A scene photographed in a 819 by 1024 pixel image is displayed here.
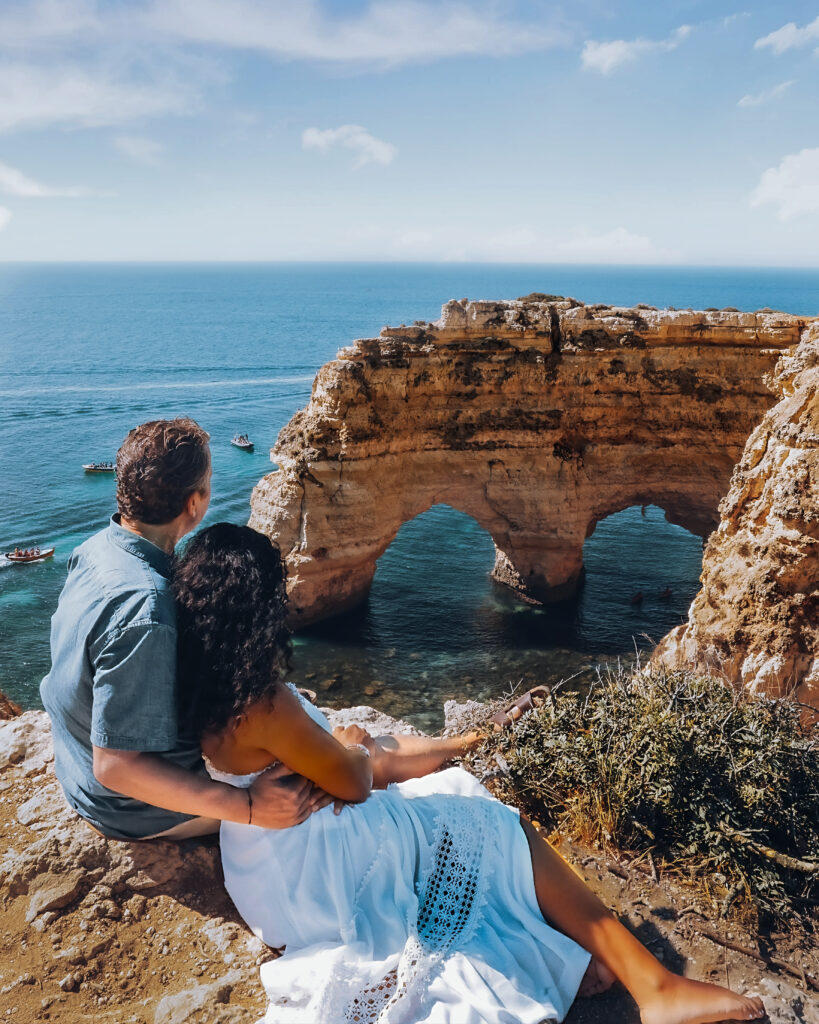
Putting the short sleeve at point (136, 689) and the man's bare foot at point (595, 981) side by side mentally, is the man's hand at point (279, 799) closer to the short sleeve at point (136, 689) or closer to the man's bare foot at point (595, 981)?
the short sleeve at point (136, 689)

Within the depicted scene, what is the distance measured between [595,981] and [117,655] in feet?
8.99

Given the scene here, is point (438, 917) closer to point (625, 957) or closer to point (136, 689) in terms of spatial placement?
point (625, 957)

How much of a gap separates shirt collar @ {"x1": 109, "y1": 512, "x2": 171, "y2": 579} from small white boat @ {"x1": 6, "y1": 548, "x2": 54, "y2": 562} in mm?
23556

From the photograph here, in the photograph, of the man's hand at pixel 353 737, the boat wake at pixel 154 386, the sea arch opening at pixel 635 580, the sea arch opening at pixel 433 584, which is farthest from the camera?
the boat wake at pixel 154 386

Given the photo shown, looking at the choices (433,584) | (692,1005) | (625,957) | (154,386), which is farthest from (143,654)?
(154,386)

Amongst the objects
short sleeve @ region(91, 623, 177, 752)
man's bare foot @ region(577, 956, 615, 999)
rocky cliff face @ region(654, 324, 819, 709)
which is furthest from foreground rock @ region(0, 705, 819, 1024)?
rocky cliff face @ region(654, 324, 819, 709)

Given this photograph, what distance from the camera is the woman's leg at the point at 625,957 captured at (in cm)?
331

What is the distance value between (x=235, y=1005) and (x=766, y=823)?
3.49m

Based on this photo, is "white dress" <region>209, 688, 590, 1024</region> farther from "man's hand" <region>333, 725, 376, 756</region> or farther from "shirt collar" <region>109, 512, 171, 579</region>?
"shirt collar" <region>109, 512, 171, 579</region>

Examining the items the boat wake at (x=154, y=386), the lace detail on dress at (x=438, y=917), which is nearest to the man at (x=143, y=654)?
the lace detail on dress at (x=438, y=917)

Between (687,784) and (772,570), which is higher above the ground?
(772,570)

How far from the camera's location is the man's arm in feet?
10.6

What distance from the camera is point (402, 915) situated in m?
3.35

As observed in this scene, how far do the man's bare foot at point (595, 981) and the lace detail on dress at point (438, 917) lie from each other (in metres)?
0.66
